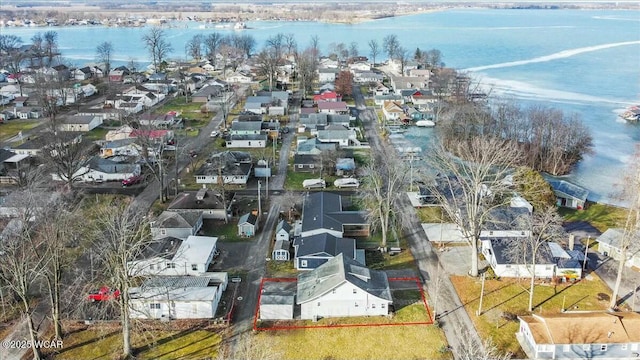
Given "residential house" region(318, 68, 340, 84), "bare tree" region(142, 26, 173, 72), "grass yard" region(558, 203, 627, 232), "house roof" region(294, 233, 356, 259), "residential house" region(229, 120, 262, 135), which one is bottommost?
"grass yard" region(558, 203, 627, 232)

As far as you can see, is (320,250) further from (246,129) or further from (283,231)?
(246,129)

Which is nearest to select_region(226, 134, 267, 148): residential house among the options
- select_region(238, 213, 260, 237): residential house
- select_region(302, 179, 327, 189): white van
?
select_region(302, 179, 327, 189): white van

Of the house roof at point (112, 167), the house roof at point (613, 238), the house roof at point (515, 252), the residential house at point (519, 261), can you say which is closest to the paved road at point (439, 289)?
the residential house at point (519, 261)

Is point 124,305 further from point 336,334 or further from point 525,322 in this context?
point 525,322

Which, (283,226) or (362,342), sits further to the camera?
(283,226)

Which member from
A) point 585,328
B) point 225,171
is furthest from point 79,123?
point 585,328

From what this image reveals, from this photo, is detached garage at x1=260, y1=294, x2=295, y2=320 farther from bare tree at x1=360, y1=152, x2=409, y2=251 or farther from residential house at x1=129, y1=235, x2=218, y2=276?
bare tree at x1=360, y1=152, x2=409, y2=251
